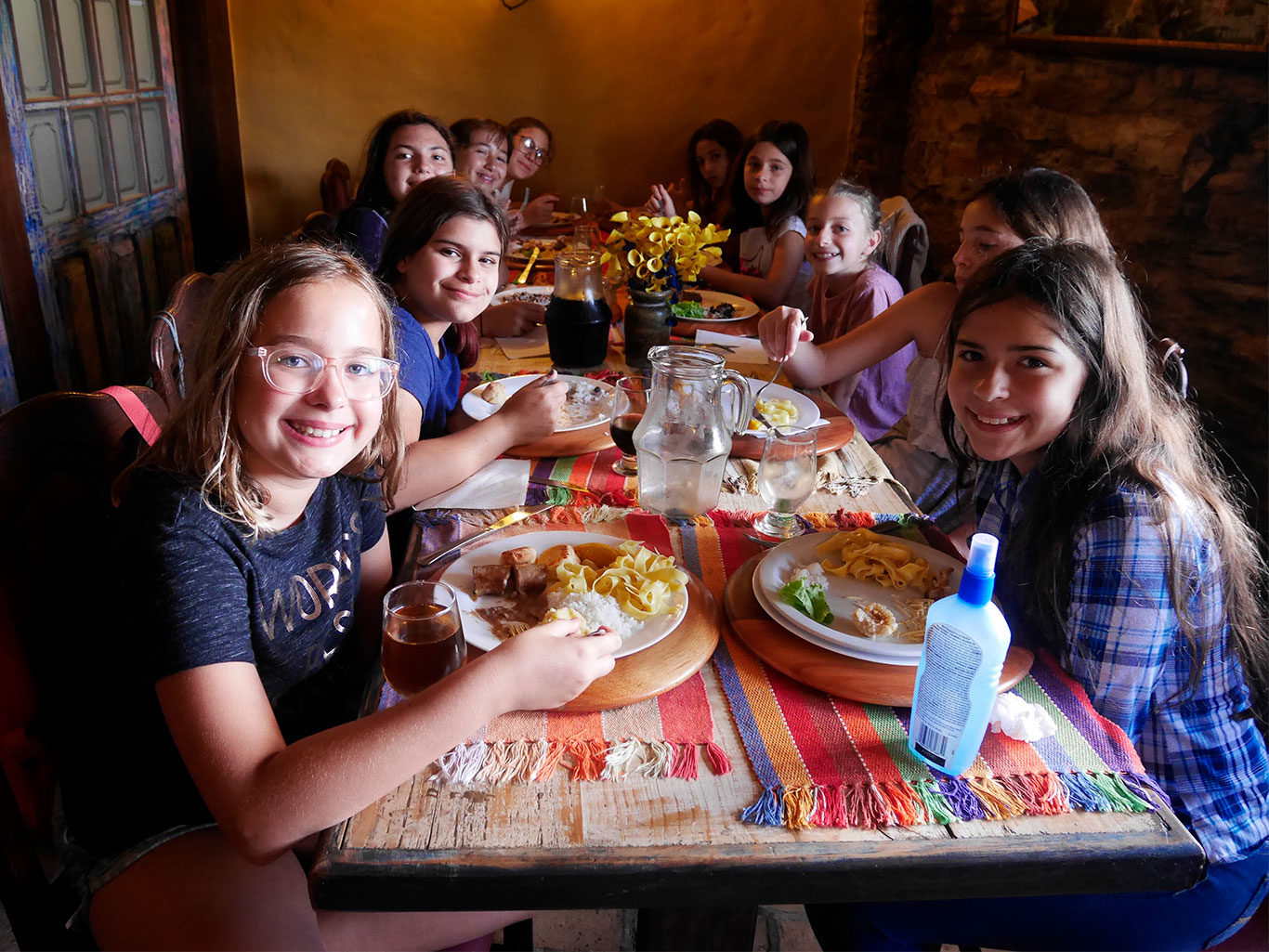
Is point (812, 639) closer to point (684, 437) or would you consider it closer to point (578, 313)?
point (684, 437)

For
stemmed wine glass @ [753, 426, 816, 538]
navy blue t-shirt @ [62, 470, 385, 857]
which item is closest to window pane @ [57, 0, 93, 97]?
navy blue t-shirt @ [62, 470, 385, 857]

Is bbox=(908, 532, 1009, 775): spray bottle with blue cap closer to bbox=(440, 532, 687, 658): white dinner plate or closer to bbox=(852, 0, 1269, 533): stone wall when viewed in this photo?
bbox=(440, 532, 687, 658): white dinner plate

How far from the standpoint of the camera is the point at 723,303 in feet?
9.41

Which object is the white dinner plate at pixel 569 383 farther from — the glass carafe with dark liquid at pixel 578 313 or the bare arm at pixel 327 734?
the bare arm at pixel 327 734

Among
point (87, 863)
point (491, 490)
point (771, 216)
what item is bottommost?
point (87, 863)

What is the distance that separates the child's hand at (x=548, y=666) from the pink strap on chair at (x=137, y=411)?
0.64 meters

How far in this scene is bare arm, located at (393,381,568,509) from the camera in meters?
1.49

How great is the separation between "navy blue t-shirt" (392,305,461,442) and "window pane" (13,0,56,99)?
2086 mm

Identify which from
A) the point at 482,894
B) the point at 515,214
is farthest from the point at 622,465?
the point at 515,214

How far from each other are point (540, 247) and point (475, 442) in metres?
2.33

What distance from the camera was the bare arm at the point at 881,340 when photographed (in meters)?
2.13

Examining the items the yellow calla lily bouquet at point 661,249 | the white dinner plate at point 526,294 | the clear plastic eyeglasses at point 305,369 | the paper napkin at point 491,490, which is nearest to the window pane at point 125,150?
the white dinner plate at point 526,294

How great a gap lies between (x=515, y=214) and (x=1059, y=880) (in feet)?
11.4

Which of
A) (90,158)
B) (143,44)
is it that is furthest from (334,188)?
(90,158)
